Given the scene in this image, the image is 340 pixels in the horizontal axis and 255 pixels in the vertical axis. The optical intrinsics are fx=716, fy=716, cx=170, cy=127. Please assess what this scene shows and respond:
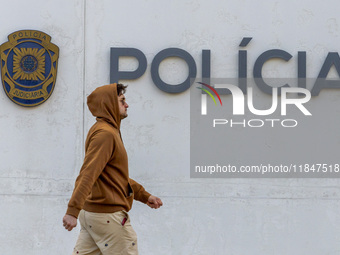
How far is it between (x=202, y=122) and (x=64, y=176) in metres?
1.50

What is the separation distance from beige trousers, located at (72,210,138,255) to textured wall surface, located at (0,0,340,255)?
7.14ft

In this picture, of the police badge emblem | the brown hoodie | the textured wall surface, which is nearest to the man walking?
the brown hoodie

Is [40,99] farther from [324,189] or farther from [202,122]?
[324,189]

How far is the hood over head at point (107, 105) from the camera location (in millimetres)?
5180

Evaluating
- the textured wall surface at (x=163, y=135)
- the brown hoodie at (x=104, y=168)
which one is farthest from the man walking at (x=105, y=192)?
the textured wall surface at (x=163, y=135)

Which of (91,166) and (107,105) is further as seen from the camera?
(107,105)

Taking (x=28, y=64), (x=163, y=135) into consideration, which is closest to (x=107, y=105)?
(x=163, y=135)

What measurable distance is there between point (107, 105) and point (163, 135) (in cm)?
210

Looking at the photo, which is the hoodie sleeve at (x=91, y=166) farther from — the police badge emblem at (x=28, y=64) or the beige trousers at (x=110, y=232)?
the police badge emblem at (x=28, y=64)

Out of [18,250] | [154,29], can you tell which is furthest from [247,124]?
[18,250]

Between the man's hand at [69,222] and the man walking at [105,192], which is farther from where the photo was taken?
the man walking at [105,192]

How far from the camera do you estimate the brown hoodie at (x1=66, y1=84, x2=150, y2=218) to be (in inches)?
189

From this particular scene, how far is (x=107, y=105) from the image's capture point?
520 centimetres

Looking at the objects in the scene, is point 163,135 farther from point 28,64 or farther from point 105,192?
point 105,192
